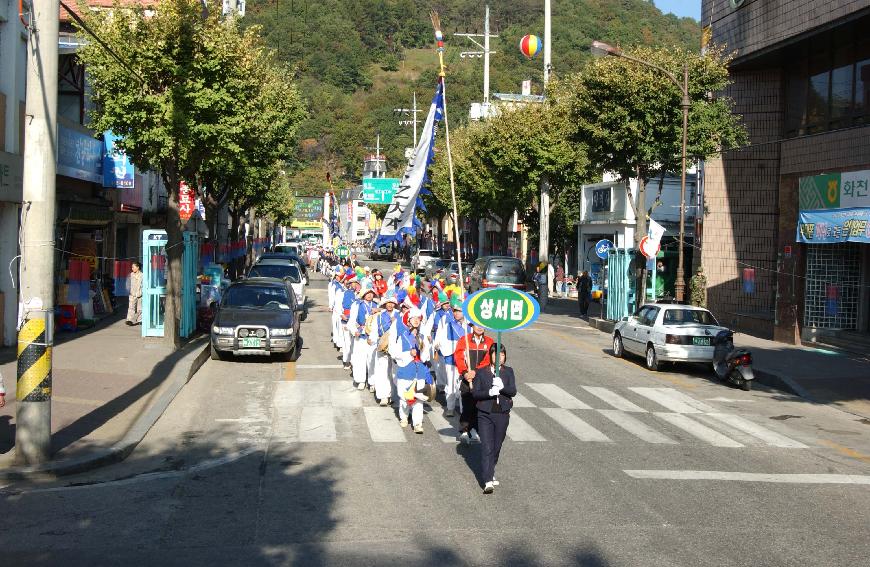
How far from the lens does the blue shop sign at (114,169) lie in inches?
1078

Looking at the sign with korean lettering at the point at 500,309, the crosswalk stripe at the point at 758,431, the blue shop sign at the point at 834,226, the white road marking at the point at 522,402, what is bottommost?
the crosswalk stripe at the point at 758,431

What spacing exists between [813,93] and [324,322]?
Result: 50.5ft

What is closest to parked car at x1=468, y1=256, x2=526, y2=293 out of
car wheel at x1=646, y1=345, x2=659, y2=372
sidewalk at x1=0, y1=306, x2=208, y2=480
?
car wheel at x1=646, y1=345, x2=659, y2=372

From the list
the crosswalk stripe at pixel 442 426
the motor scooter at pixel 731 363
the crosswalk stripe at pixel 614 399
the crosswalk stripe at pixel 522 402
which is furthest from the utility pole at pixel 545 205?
the crosswalk stripe at pixel 442 426

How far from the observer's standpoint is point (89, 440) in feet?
37.6

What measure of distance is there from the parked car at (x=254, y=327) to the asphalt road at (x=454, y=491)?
9.15 ft

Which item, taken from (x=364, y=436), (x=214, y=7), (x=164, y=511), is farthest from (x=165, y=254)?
(x=164, y=511)

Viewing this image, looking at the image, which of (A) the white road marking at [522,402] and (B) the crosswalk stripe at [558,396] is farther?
(B) the crosswalk stripe at [558,396]

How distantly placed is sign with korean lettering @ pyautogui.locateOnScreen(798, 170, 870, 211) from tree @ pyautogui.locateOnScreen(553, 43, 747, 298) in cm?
374

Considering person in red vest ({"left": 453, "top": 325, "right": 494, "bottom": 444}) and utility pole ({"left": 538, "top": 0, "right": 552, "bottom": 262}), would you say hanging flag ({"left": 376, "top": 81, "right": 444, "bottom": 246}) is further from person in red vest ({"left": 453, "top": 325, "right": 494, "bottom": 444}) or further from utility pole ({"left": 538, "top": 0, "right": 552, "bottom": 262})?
utility pole ({"left": 538, "top": 0, "right": 552, "bottom": 262})

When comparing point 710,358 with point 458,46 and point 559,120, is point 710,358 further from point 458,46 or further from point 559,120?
point 458,46

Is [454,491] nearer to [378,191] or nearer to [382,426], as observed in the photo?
[382,426]

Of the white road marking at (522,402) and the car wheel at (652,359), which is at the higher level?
the car wheel at (652,359)

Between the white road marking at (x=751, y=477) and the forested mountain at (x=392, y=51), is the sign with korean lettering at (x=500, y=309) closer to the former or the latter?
the white road marking at (x=751, y=477)
